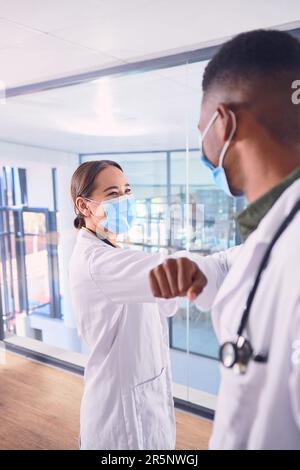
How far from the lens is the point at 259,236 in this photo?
2.11 feet

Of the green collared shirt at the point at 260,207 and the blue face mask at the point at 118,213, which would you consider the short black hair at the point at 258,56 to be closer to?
the green collared shirt at the point at 260,207

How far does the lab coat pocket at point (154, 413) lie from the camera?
1214mm

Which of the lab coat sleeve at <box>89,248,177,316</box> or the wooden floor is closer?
the lab coat sleeve at <box>89,248,177,316</box>

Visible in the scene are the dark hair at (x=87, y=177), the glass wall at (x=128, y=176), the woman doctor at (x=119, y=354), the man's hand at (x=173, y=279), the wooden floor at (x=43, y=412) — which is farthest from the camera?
the glass wall at (x=128, y=176)

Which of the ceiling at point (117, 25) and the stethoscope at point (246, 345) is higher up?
the ceiling at point (117, 25)

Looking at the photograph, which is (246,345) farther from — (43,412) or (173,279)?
(43,412)

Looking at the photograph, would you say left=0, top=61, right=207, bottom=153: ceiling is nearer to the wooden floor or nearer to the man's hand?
the man's hand

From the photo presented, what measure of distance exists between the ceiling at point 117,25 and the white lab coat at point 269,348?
139cm

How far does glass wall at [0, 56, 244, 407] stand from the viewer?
3023mm

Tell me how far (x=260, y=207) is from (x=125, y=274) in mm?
506

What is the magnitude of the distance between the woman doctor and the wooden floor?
1.01 meters

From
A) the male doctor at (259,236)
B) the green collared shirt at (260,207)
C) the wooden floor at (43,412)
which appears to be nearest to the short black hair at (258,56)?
the male doctor at (259,236)

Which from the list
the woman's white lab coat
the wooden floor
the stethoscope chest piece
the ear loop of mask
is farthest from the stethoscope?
the wooden floor
